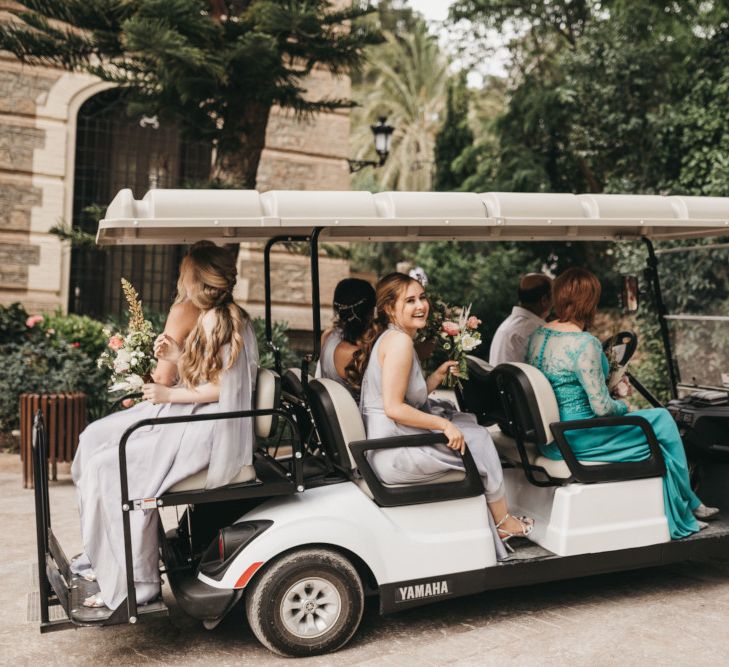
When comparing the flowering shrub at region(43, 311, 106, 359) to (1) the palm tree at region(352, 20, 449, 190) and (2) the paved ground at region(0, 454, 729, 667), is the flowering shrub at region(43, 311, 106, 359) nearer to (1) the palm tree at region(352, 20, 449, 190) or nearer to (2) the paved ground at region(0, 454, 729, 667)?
(2) the paved ground at region(0, 454, 729, 667)

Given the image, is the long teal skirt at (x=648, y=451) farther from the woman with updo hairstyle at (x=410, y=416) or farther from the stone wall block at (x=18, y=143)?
the stone wall block at (x=18, y=143)

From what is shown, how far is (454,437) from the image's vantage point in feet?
13.4

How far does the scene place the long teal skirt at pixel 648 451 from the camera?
4430 millimetres

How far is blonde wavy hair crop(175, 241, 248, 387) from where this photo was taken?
393cm

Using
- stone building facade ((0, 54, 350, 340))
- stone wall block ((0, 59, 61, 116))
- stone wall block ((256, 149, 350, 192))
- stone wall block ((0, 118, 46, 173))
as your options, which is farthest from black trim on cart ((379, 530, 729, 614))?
stone wall block ((0, 59, 61, 116))

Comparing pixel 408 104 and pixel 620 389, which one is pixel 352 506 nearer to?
pixel 620 389

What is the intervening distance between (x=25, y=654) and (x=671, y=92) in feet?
36.4

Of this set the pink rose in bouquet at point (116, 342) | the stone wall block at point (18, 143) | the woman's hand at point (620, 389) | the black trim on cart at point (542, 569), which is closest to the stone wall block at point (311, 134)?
the stone wall block at point (18, 143)

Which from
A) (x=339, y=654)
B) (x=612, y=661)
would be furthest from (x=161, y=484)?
(x=612, y=661)

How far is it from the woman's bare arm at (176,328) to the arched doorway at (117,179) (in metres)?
7.55

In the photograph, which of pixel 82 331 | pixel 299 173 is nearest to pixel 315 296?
pixel 82 331

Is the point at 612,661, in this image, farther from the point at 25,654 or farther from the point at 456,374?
the point at 25,654

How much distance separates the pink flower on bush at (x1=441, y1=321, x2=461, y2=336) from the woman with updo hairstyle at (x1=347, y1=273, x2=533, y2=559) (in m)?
0.11

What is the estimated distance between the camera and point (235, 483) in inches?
152
